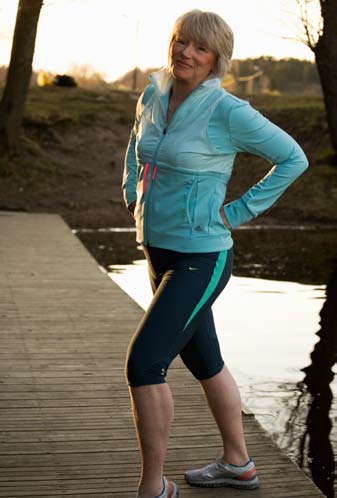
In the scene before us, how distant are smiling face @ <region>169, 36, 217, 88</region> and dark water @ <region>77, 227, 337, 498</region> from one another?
1975mm

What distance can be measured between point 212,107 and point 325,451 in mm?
2158

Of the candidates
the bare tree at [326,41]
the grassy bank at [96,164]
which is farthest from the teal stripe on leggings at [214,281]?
the bare tree at [326,41]

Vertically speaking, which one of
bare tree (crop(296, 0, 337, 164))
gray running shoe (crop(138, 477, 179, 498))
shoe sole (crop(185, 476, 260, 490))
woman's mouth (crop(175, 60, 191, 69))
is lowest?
bare tree (crop(296, 0, 337, 164))

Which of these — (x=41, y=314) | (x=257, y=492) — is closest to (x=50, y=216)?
(x=41, y=314)

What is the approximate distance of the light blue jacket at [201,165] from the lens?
11.9ft

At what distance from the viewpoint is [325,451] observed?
505 centimetres

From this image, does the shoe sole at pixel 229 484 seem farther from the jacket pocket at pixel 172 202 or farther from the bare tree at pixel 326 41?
the bare tree at pixel 326 41

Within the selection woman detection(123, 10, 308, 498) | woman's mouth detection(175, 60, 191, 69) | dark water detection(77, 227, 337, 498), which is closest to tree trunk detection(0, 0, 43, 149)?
dark water detection(77, 227, 337, 498)

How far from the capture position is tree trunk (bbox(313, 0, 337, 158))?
18219 mm

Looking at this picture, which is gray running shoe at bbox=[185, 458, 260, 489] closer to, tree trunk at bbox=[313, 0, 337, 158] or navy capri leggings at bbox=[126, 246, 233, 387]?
navy capri leggings at bbox=[126, 246, 233, 387]

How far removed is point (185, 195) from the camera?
3.64 metres

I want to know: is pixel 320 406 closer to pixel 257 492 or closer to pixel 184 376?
pixel 184 376

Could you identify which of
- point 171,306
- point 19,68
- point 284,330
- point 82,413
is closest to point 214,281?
point 171,306

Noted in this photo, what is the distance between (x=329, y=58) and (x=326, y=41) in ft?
1.05
